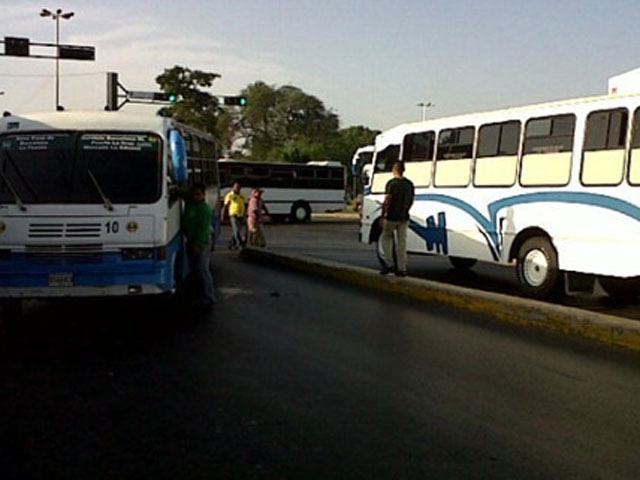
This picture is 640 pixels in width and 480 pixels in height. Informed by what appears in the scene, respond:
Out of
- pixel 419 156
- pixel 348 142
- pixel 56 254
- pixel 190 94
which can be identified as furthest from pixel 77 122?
pixel 348 142

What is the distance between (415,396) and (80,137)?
19.0 ft

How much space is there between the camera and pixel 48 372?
7246mm

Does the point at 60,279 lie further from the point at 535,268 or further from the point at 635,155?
the point at 635,155

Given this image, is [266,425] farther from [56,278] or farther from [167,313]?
[167,313]

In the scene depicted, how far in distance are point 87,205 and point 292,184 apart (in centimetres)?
3462

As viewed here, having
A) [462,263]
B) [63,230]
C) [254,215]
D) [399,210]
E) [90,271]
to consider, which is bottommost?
[462,263]

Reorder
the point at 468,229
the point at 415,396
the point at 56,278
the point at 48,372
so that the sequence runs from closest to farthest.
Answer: the point at 415,396, the point at 48,372, the point at 56,278, the point at 468,229

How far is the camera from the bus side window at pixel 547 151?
492 inches

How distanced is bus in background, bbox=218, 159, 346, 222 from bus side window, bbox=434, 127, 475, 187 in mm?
26303

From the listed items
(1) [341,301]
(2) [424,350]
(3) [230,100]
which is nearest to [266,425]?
(2) [424,350]

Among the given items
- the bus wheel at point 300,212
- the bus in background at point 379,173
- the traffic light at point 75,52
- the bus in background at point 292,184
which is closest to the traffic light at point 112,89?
the traffic light at point 75,52

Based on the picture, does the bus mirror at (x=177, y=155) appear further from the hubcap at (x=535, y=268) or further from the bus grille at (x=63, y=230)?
the hubcap at (x=535, y=268)

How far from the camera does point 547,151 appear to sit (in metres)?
13.0

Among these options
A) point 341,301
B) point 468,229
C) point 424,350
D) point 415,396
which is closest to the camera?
point 415,396
